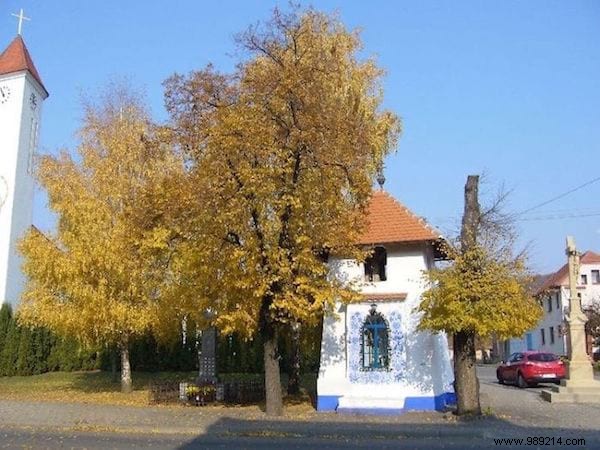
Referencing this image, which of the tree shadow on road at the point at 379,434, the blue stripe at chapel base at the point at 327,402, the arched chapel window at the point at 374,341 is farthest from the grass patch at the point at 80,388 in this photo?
the arched chapel window at the point at 374,341

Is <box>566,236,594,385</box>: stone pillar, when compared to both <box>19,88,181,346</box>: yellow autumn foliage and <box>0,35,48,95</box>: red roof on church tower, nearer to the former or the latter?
<box>19,88,181,346</box>: yellow autumn foliage

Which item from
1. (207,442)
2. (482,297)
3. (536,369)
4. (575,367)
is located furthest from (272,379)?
(536,369)

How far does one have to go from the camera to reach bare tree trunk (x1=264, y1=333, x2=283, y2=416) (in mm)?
16359

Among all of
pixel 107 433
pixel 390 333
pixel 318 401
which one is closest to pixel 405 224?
pixel 390 333

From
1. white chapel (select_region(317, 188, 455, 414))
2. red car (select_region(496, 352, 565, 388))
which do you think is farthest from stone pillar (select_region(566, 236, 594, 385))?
white chapel (select_region(317, 188, 455, 414))

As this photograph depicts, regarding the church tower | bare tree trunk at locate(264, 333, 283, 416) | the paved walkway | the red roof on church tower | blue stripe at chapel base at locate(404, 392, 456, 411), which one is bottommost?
the paved walkway

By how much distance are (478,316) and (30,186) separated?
109 feet

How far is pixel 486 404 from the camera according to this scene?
18.9 metres

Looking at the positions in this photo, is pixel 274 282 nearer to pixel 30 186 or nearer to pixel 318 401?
pixel 318 401

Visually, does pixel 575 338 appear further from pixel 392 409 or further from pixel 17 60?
pixel 17 60

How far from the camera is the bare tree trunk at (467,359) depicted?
15.6 meters

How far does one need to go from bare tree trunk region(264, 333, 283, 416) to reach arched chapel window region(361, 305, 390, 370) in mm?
2955

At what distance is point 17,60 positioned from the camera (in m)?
40.3

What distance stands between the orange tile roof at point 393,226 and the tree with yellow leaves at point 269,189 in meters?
1.70
